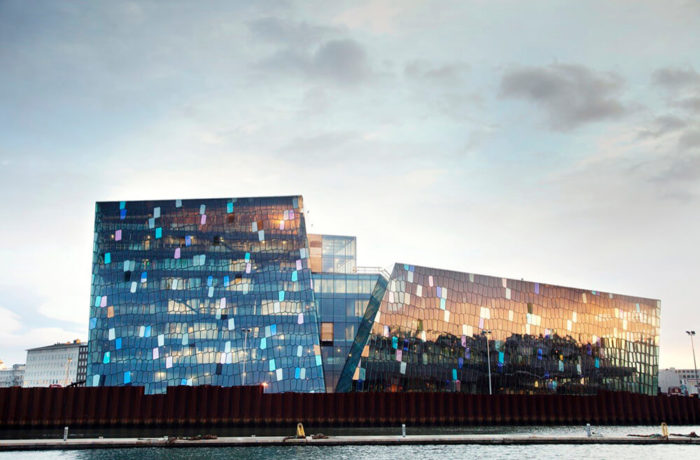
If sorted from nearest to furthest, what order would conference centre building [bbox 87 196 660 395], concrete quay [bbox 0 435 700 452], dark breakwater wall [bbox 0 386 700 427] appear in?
concrete quay [bbox 0 435 700 452] → dark breakwater wall [bbox 0 386 700 427] → conference centre building [bbox 87 196 660 395]

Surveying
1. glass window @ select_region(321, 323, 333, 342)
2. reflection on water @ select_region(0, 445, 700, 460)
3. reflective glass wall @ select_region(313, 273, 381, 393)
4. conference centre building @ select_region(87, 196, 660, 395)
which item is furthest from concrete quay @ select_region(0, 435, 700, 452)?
glass window @ select_region(321, 323, 333, 342)

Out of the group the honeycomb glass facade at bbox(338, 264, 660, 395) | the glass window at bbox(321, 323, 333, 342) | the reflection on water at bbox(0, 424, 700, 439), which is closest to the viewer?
the reflection on water at bbox(0, 424, 700, 439)

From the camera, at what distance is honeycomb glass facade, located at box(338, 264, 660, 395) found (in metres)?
76.0

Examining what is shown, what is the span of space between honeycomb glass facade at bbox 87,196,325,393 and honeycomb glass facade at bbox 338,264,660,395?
797 cm

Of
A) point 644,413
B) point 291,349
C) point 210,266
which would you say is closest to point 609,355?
point 644,413

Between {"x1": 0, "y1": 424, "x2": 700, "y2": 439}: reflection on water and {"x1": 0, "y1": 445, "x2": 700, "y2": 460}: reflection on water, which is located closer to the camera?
{"x1": 0, "y1": 445, "x2": 700, "y2": 460}: reflection on water

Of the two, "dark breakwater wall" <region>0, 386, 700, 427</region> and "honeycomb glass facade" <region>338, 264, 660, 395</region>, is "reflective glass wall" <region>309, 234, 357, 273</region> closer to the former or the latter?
"honeycomb glass facade" <region>338, 264, 660, 395</region>

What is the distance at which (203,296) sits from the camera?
80.2 meters

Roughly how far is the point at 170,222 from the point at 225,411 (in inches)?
1351

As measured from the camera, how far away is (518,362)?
3287 inches

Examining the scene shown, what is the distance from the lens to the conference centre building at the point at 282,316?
7650cm

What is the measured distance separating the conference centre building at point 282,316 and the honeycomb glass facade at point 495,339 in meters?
0.17

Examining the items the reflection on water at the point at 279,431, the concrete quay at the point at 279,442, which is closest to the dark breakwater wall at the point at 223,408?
the reflection on water at the point at 279,431

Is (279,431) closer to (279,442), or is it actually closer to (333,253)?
(279,442)
